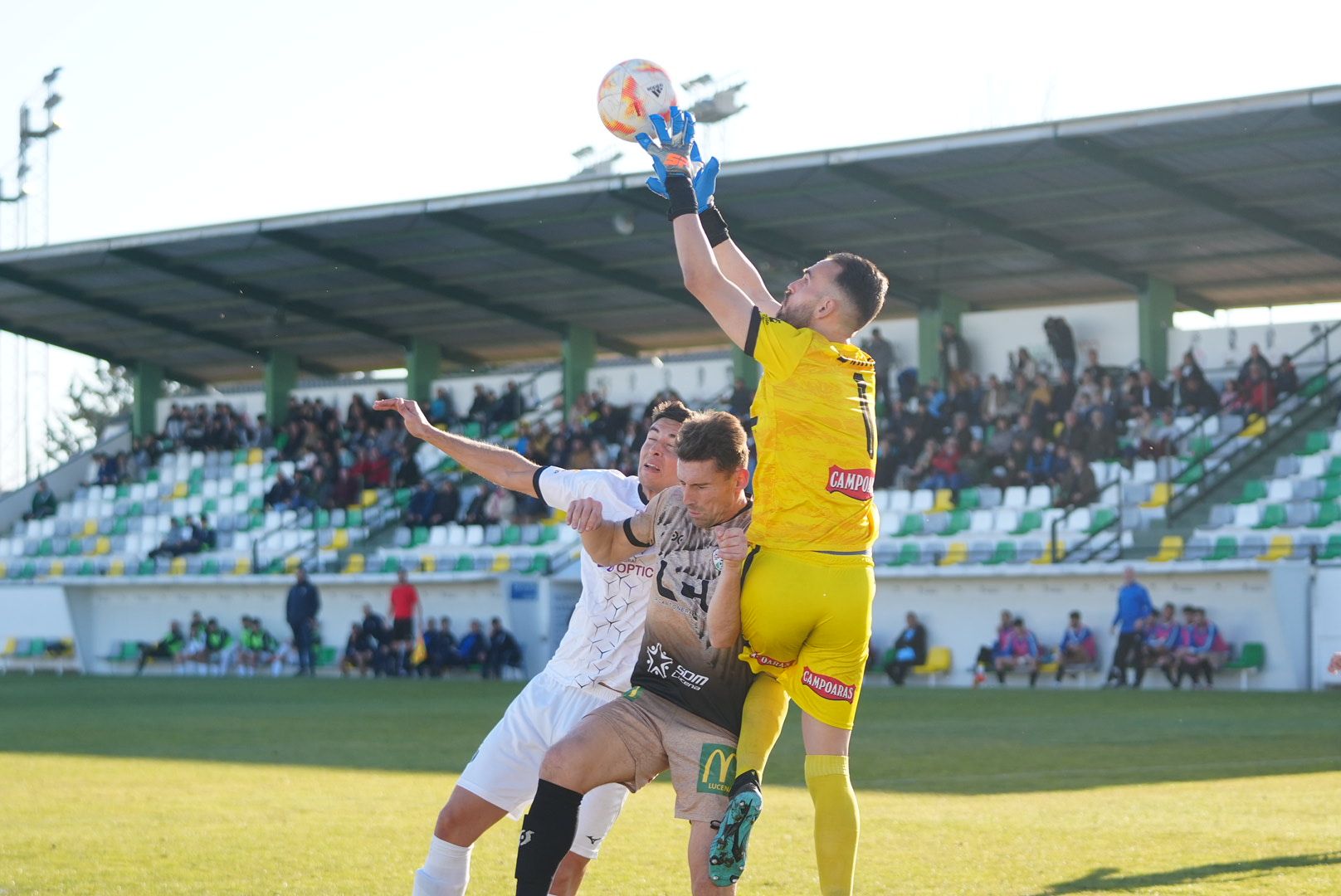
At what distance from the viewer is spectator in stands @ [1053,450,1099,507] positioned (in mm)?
25172

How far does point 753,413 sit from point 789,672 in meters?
0.85

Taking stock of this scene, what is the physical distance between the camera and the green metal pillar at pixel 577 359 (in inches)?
1465

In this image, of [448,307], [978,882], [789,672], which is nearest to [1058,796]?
[978,882]

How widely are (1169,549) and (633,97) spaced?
1934cm

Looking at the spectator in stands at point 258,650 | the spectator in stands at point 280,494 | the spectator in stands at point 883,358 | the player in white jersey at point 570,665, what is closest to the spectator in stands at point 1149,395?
the spectator in stands at point 883,358

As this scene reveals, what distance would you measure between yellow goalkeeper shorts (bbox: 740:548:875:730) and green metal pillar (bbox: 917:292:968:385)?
89.5 ft

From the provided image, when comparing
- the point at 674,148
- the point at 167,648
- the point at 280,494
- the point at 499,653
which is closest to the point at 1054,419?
the point at 499,653

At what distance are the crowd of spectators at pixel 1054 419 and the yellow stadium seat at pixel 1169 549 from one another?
4.72 feet

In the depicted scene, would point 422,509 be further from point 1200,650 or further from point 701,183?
point 701,183

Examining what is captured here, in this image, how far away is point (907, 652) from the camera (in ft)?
81.8

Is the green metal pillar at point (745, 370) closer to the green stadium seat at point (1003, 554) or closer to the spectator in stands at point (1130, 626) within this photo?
the green stadium seat at point (1003, 554)

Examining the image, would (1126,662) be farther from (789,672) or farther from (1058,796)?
(789,672)

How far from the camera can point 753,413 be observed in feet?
18.9

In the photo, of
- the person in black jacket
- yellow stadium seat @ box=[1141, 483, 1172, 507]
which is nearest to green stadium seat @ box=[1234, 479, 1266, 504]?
yellow stadium seat @ box=[1141, 483, 1172, 507]
